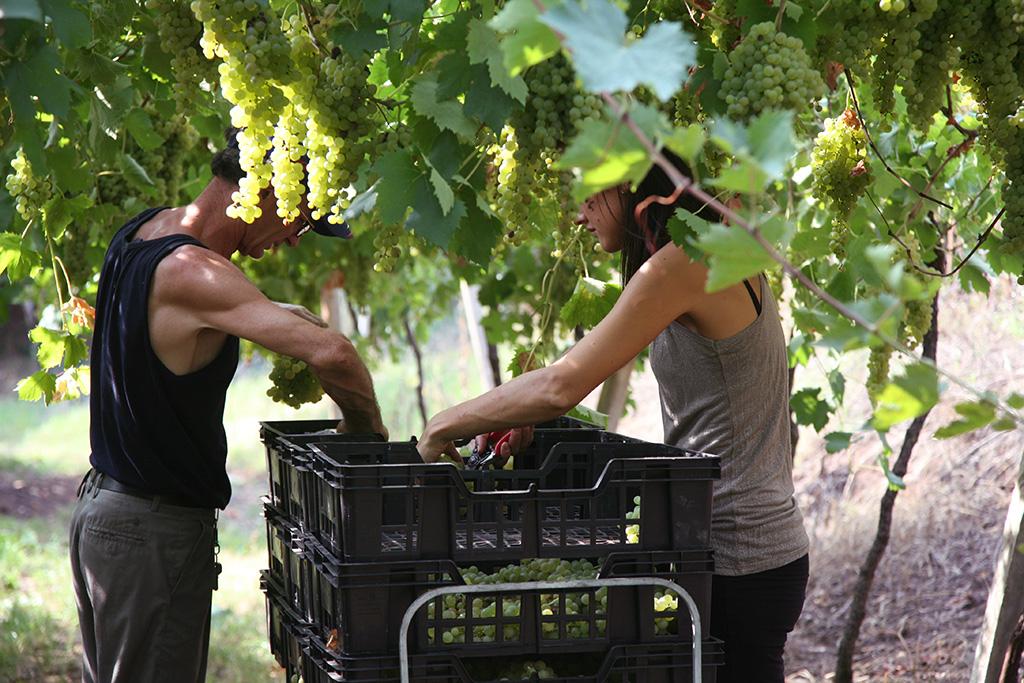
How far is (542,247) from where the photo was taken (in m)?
5.75

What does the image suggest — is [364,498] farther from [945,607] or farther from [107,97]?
[945,607]

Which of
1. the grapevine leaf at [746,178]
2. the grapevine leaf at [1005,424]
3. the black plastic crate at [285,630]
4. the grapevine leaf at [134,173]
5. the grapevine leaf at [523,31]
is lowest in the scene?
the black plastic crate at [285,630]

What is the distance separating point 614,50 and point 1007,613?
2.22 meters

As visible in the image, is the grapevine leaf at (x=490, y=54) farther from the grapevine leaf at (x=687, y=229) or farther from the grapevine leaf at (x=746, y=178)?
the grapevine leaf at (x=746, y=178)

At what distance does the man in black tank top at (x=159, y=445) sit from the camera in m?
2.44

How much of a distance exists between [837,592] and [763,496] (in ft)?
11.6

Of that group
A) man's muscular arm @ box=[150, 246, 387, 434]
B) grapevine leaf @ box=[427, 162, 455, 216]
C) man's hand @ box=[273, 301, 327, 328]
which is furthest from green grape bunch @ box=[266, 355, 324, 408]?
grapevine leaf @ box=[427, 162, 455, 216]

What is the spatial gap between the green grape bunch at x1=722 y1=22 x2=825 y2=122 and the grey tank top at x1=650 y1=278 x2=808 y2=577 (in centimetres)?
67

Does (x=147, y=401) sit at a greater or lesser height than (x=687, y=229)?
lesser

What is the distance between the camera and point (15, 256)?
2.88 m

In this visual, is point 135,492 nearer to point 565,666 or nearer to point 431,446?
point 431,446

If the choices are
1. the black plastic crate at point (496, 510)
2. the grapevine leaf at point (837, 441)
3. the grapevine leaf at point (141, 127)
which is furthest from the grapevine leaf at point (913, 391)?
the grapevine leaf at point (141, 127)

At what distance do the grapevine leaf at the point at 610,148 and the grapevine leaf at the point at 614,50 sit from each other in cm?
3

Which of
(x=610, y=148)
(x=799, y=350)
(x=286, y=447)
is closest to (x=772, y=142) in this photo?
(x=610, y=148)
